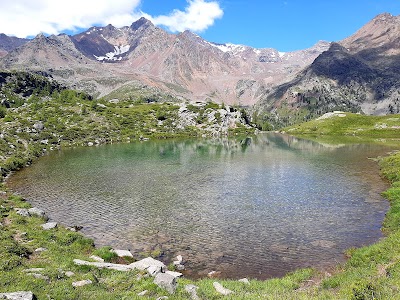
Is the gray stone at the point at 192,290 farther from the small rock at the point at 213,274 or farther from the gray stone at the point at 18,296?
the gray stone at the point at 18,296

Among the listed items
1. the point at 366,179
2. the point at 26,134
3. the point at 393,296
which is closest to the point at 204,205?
the point at 393,296

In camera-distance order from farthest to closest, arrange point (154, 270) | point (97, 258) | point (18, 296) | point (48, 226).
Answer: point (48, 226), point (97, 258), point (154, 270), point (18, 296)

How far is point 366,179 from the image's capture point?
69.4 m

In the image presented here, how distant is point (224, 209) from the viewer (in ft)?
163

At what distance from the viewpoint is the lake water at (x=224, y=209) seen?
3431 cm

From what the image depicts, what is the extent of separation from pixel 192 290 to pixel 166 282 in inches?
78.0

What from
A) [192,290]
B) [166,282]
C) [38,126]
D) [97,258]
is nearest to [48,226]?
[97,258]

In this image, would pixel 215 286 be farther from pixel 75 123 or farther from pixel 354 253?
pixel 75 123

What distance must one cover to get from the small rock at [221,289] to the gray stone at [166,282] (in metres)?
3.40

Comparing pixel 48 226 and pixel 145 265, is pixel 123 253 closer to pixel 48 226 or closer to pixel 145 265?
pixel 145 265

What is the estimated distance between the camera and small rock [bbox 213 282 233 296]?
23011 millimetres

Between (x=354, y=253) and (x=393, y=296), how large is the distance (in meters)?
15.4

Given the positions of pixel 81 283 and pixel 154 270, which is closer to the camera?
pixel 81 283

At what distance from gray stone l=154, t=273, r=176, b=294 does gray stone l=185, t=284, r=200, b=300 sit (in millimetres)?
1038
